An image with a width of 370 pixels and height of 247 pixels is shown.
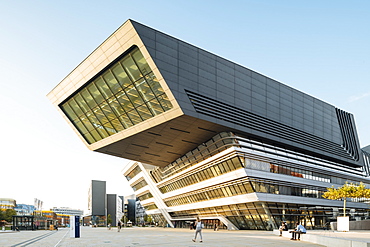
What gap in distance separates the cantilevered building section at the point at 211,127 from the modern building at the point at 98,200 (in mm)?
104275

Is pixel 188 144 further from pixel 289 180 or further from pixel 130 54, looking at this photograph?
pixel 130 54

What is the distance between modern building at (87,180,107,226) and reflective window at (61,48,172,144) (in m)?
114

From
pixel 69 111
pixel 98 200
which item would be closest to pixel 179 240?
pixel 69 111

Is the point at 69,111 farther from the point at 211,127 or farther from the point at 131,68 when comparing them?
the point at 211,127

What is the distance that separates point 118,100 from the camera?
4078 centimetres

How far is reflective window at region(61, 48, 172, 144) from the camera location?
36666 millimetres

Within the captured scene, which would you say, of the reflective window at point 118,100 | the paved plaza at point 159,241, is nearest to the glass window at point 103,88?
the reflective window at point 118,100

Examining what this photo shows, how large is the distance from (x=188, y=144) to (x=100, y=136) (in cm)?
1147

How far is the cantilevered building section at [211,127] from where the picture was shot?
121ft

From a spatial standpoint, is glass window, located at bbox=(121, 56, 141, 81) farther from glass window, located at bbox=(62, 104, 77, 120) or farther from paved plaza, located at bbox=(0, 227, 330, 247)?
paved plaza, located at bbox=(0, 227, 330, 247)

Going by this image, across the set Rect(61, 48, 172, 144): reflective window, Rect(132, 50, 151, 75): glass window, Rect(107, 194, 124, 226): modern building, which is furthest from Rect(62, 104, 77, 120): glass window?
Rect(107, 194, 124, 226): modern building

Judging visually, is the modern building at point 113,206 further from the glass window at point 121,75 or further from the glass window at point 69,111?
the glass window at point 121,75

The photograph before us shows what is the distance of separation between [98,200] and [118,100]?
413ft

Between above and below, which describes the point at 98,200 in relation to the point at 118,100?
below
